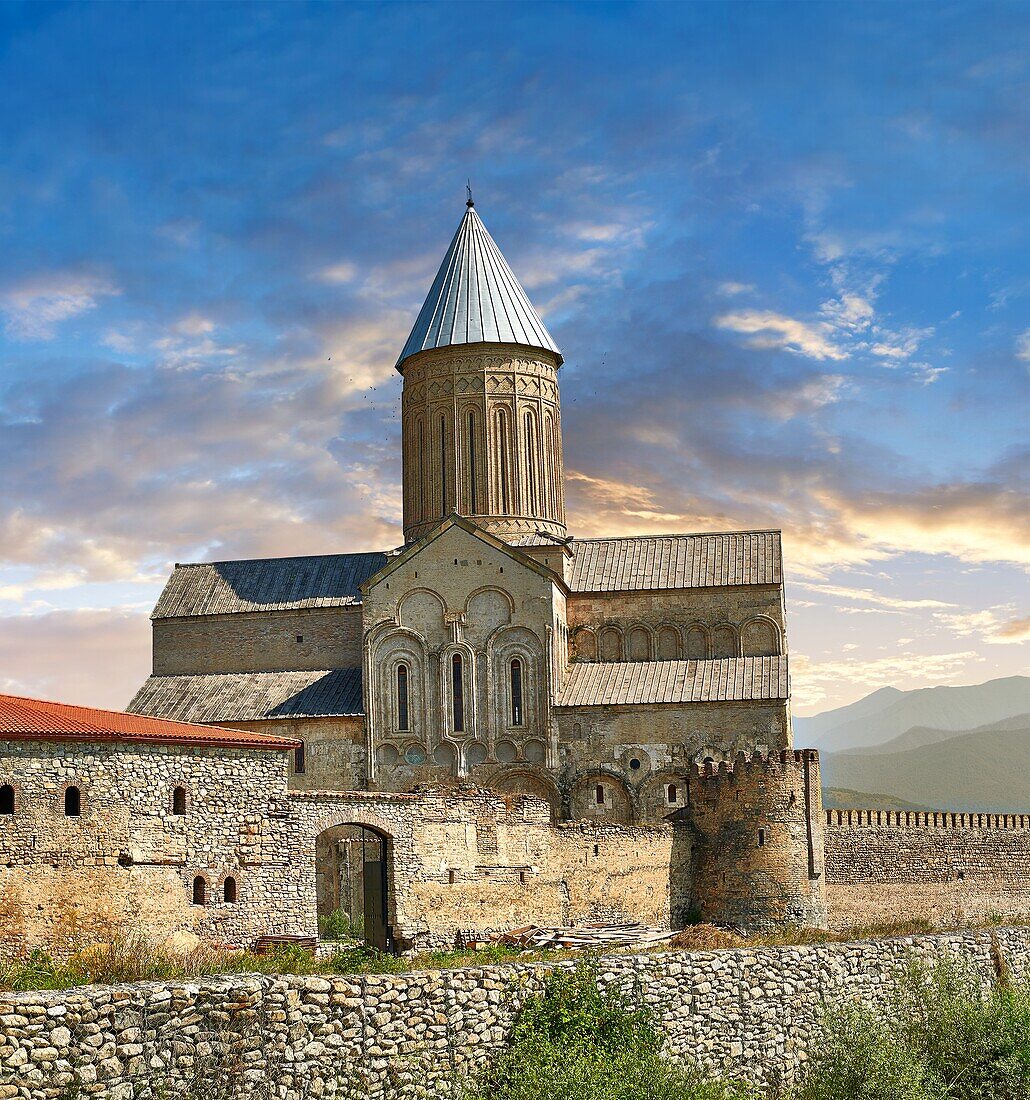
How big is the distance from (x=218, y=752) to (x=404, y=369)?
18031 mm

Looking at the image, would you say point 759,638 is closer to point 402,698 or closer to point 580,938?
point 402,698

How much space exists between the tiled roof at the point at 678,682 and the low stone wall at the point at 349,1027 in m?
17.2

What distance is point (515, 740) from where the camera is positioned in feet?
101

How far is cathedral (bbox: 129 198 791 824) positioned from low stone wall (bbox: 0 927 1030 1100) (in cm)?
1699

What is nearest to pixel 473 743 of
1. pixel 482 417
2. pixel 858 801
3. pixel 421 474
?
pixel 421 474

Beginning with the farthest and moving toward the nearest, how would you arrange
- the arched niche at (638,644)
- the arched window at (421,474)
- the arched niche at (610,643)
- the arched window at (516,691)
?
the arched window at (421,474) → the arched niche at (610,643) → the arched niche at (638,644) → the arched window at (516,691)

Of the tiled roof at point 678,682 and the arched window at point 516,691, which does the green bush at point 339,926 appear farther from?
the tiled roof at point 678,682

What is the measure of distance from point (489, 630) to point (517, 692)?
1.44m

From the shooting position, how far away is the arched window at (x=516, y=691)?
3111cm

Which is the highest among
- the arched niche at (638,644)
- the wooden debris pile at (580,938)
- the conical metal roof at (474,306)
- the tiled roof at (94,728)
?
the conical metal roof at (474,306)

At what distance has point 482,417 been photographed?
3428cm

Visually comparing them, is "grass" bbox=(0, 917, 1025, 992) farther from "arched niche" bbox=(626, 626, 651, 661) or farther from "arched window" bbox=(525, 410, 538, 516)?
"arched window" bbox=(525, 410, 538, 516)

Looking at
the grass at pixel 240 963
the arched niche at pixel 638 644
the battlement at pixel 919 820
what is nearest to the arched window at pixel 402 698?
the arched niche at pixel 638 644

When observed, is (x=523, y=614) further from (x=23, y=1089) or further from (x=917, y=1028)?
(x=23, y=1089)
